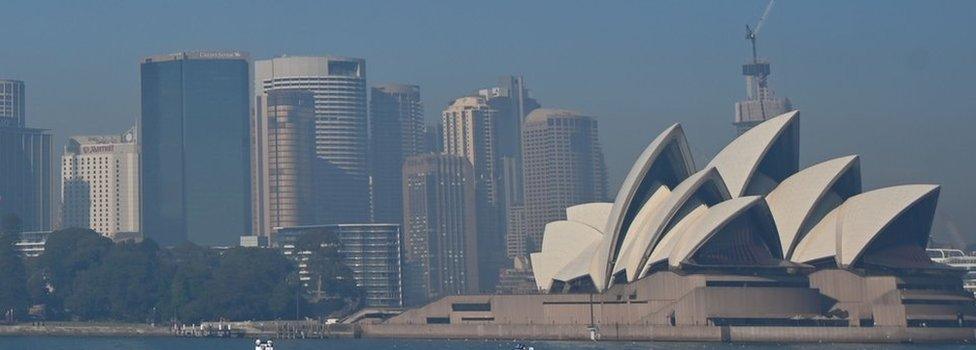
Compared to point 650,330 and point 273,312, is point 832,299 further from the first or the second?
point 273,312

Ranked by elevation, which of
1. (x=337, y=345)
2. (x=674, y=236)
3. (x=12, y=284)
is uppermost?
(x=674, y=236)

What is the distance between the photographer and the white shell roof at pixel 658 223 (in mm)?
98750

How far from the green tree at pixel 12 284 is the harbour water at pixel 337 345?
15331 millimetres

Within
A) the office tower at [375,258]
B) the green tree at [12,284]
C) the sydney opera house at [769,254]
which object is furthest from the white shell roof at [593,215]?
the office tower at [375,258]

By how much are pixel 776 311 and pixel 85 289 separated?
5960 centimetres

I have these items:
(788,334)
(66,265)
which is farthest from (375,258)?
(788,334)

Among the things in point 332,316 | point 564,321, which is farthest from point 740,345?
point 332,316

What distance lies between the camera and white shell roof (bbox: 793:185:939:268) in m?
97.9

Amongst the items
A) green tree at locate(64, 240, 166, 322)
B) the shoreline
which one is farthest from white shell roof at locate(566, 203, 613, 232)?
green tree at locate(64, 240, 166, 322)

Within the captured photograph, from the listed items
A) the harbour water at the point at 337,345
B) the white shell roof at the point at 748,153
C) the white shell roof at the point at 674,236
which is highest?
the white shell roof at the point at 748,153

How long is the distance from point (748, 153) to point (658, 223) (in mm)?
6051

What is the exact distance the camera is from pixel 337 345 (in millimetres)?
105875

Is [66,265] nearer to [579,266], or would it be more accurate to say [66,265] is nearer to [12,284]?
[12,284]

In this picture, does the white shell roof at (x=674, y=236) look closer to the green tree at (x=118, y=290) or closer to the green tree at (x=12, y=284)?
the green tree at (x=118, y=290)
